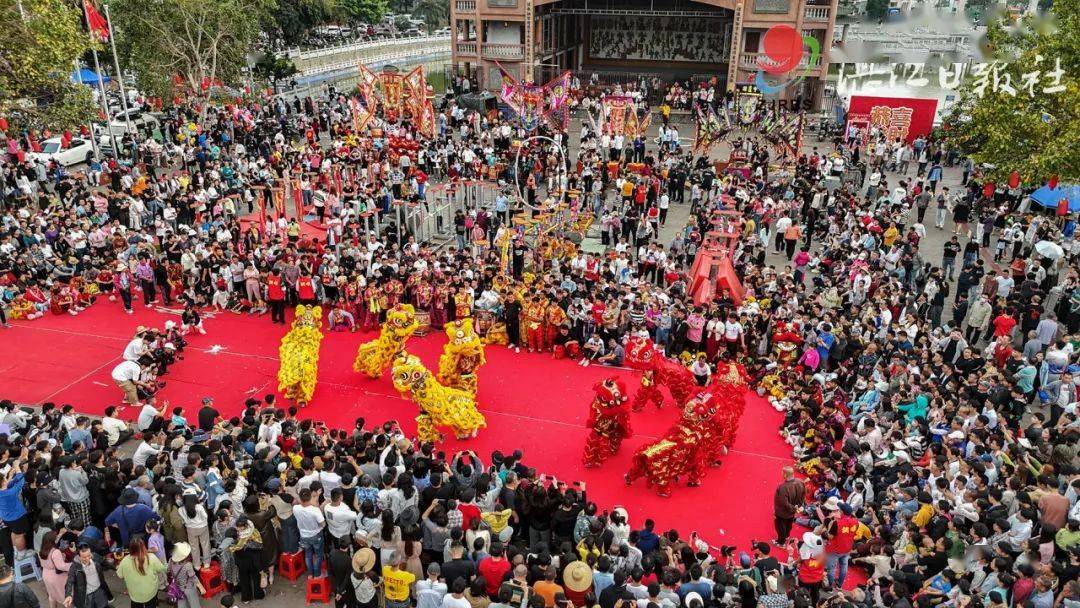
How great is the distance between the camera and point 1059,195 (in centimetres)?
1861

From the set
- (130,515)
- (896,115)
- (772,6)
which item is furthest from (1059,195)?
(130,515)

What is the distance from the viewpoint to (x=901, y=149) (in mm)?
26766

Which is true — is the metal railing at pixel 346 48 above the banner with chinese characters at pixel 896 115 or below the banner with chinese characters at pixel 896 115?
above

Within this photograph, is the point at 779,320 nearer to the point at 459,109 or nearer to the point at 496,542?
the point at 496,542

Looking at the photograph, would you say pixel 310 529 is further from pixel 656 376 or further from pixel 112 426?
pixel 656 376

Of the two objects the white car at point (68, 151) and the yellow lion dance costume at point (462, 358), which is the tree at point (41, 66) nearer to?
the white car at point (68, 151)

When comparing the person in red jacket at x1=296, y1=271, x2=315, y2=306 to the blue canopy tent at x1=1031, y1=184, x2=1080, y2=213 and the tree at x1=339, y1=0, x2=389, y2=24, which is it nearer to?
the blue canopy tent at x1=1031, y1=184, x2=1080, y2=213

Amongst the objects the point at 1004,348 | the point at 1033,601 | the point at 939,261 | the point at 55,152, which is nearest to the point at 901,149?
the point at 939,261

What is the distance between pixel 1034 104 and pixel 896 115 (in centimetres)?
976

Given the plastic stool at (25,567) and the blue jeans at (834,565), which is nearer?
the plastic stool at (25,567)

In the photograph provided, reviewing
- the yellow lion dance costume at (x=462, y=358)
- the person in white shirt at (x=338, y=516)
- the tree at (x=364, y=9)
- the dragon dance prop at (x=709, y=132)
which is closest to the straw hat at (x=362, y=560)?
the person in white shirt at (x=338, y=516)

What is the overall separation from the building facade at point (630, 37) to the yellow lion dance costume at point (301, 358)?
26.1 m

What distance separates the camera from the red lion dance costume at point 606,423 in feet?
36.2

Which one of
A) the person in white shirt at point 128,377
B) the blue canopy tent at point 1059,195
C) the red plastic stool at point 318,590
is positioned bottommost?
the red plastic stool at point 318,590
